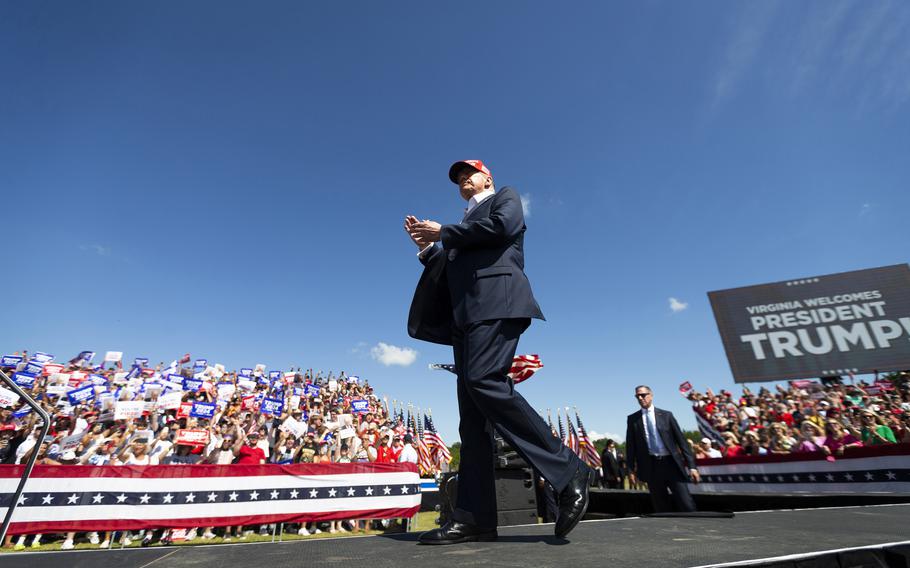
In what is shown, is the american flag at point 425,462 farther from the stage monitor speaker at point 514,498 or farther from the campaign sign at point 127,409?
the stage monitor speaker at point 514,498

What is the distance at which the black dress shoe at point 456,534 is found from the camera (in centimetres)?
208

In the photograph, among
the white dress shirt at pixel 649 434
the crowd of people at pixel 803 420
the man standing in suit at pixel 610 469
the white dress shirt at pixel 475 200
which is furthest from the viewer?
the man standing in suit at pixel 610 469

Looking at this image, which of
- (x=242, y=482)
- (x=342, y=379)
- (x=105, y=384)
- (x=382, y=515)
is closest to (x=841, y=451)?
(x=382, y=515)

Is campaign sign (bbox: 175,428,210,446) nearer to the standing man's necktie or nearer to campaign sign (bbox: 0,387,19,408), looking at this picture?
campaign sign (bbox: 0,387,19,408)

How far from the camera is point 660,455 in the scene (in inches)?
216

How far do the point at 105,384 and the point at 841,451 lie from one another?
76.7 feet

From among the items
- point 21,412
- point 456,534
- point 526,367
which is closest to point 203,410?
point 21,412

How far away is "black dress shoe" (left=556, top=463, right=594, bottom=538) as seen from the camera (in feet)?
6.23

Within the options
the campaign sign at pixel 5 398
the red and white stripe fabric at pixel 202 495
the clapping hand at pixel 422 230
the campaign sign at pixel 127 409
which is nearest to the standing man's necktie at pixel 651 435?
the clapping hand at pixel 422 230

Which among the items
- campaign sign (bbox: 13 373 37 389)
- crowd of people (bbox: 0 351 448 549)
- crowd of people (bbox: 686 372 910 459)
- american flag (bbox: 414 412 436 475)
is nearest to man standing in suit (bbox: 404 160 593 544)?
crowd of people (bbox: 0 351 448 549)

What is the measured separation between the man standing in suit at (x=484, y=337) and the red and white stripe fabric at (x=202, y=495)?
22.8 feet

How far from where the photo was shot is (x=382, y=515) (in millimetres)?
8383

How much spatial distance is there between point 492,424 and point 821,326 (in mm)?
30263

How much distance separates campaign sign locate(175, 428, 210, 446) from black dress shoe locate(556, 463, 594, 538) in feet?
38.8
